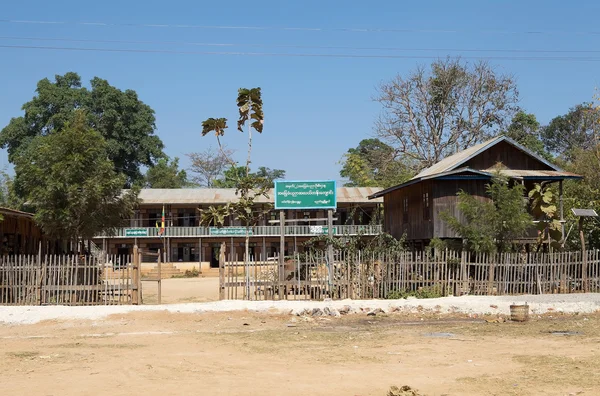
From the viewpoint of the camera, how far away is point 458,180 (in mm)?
28000

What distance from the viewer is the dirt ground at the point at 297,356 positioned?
1022cm

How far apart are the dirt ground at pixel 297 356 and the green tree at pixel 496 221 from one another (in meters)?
4.43

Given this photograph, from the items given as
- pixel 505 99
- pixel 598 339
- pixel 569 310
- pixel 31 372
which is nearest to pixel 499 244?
pixel 569 310

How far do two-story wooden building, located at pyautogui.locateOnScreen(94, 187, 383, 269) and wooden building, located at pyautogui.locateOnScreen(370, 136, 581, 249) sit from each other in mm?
18015

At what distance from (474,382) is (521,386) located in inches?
26.0

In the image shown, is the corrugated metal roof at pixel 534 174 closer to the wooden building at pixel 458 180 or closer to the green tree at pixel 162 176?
the wooden building at pixel 458 180

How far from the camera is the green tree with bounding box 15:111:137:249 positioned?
2283 centimetres

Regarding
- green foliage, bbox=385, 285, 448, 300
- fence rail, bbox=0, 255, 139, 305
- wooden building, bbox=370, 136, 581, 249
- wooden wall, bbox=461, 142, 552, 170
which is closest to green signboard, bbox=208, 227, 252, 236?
wooden building, bbox=370, 136, 581, 249

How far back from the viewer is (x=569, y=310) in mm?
20438

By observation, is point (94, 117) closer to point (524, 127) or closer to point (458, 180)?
point (524, 127)

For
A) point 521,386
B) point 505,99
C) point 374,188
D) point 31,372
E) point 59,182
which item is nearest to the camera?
point 521,386

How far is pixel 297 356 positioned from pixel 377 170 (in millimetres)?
48002

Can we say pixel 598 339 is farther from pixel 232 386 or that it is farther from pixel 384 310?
pixel 232 386

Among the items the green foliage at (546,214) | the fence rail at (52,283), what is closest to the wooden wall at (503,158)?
the green foliage at (546,214)
